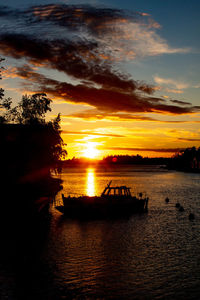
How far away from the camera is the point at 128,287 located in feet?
64.0

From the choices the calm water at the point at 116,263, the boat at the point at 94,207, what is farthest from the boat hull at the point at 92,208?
the calm water at the point at 116,263

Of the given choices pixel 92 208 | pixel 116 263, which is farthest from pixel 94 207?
pixel 116 263

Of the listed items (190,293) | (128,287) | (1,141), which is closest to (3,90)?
(1,141)

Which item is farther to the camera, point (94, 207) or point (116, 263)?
point (94, 207)

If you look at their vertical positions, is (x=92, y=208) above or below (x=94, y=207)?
below

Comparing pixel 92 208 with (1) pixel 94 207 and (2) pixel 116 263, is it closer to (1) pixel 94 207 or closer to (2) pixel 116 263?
(1) pixel 94 207

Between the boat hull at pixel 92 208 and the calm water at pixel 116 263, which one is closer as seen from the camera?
the calm water at pixel 116 263

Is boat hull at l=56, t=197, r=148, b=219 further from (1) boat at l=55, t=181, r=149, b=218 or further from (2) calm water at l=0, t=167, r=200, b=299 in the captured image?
(2) calm water at l=0, t=167, r=200, b=299

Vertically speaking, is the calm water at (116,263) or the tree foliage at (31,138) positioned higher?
the tree foliage at (31,138)

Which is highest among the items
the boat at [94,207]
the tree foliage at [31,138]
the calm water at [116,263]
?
the tree foliage at [31,138]

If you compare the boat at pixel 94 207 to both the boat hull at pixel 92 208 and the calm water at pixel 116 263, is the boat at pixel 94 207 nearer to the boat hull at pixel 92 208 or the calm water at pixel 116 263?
the boat hull at pixel 92 208

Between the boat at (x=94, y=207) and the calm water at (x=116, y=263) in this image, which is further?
the boat at (x=94, y=207)

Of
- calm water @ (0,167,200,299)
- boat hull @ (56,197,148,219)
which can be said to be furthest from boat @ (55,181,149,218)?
calm water @ (0,167,200,299)

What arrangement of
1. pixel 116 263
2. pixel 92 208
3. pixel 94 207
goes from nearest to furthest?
pixel 116 263
pixel 92 208
pixel 94 207
